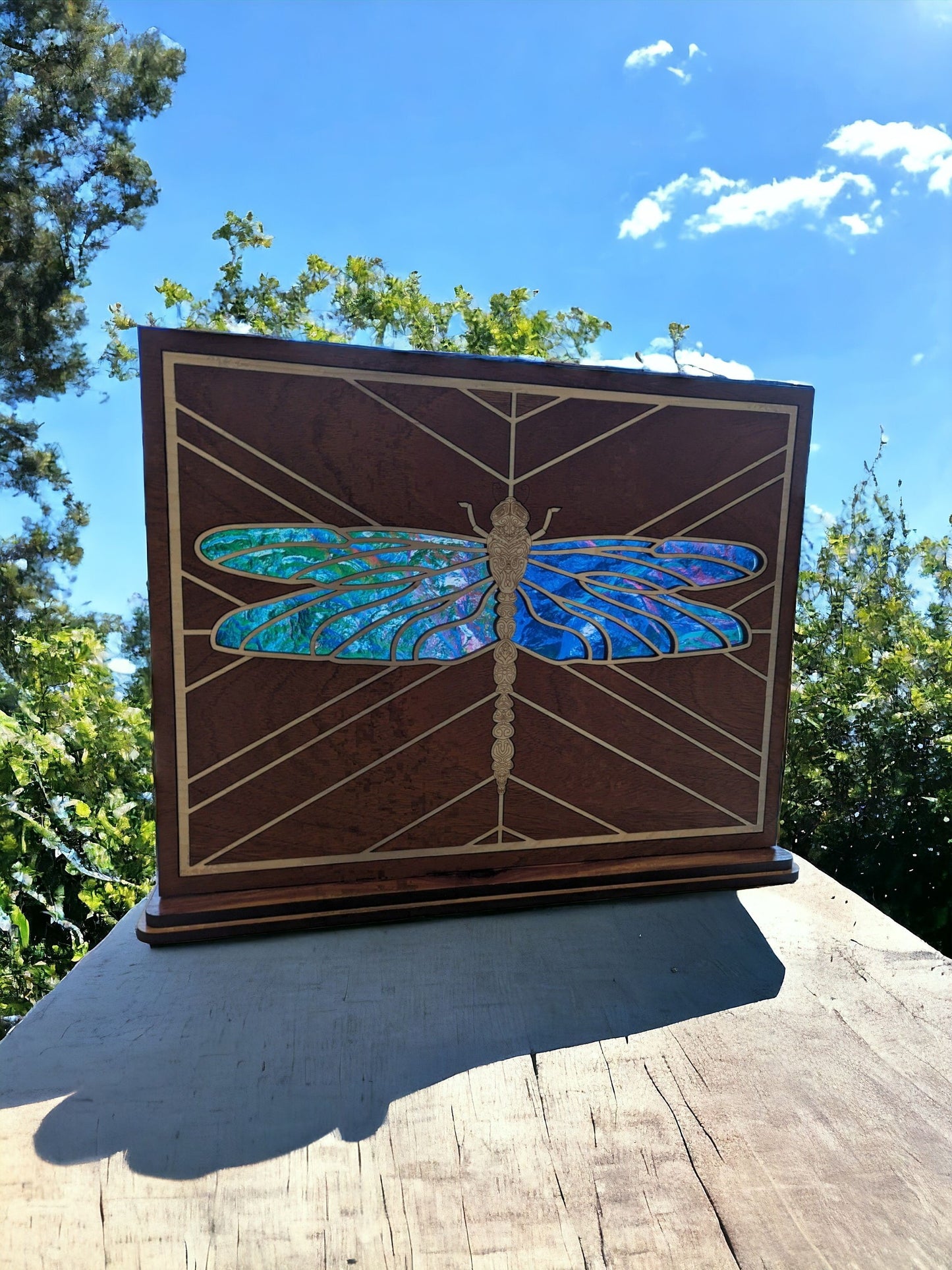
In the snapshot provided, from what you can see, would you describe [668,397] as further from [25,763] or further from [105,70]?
[105,70]

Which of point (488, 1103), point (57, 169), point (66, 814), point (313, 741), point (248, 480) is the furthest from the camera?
point (57, 169)

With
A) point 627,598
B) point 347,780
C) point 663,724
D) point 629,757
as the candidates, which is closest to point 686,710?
point 663,724

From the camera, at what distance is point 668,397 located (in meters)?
2.02

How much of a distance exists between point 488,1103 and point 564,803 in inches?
32.3

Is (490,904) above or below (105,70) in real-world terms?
below

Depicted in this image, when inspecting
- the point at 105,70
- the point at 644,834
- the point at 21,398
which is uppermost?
the point at 105,70

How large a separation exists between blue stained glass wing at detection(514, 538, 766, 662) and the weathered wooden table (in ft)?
2.18

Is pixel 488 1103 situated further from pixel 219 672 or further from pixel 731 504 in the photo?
pixel 731 504

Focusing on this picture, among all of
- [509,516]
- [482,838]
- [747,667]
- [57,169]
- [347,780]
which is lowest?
[482,838]

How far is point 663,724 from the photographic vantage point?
2.12 m

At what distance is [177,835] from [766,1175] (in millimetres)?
1294

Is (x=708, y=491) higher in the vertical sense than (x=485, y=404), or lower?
lower

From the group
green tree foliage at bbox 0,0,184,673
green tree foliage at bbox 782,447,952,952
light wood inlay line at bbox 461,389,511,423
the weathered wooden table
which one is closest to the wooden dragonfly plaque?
light wood inlay line at bbox 461,389,511,423

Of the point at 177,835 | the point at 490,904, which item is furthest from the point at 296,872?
the point at 490,904
